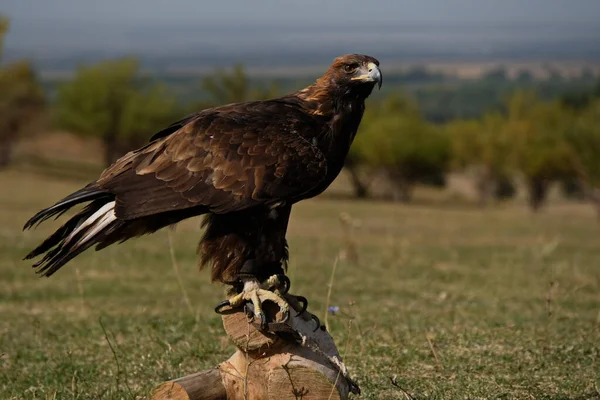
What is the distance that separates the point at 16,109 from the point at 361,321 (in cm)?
6251

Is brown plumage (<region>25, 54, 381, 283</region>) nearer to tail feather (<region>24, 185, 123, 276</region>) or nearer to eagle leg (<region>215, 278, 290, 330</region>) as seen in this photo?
tail feather (<region>24, 185, 123, 276</region>)

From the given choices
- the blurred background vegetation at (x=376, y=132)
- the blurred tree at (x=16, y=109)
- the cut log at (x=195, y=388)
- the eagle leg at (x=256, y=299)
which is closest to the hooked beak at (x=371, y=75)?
→ the eagle leg at (x=256, y=299)

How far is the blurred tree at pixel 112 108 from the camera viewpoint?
7550 cm

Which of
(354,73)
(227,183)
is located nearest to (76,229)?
(227,183)

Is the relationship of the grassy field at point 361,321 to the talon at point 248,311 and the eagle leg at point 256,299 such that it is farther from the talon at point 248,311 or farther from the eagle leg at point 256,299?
the talon at point 248,311

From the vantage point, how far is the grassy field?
22.2 ft

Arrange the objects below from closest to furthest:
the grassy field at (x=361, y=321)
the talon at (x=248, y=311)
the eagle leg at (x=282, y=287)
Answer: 1. the talon at (x=248, y=311)
2. the eagle leg at (x=282, y=287)
3. the grassy field at (x=361, y=321)

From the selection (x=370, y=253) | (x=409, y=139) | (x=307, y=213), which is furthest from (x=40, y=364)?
(x=409, y=139)

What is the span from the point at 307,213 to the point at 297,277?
93.2 feet

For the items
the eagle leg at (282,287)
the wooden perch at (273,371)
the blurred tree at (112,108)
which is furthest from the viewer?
the blurred tree at (112,108)

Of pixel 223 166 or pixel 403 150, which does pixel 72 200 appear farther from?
pixel 403 150

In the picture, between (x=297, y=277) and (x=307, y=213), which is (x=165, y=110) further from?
(x=297, y=277)

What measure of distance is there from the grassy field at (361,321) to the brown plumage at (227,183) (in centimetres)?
95

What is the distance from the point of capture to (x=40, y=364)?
7523 millimetres
